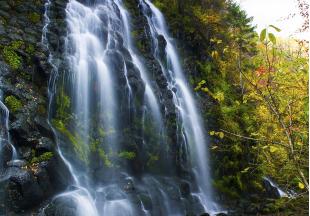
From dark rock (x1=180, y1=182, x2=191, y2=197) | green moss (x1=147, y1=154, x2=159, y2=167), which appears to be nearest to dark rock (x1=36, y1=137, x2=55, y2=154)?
green moss (x1=147, y1=154, x2=159, y2=167)

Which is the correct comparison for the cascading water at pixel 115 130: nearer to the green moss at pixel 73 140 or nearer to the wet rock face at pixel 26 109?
the green moss at pixel 73 140

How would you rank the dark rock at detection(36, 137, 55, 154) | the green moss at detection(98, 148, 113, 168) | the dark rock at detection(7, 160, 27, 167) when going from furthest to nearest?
the green moss at detection(98, 148, 113, 168)
the dark rock at detection(36, 137, 55, 154)
the dark rock at detection(7, 160, 27, 167)

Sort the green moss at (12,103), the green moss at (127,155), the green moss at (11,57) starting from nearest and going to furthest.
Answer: the green moss at (12,103)
the green moss at (11,57)
the green moss at (127,155)

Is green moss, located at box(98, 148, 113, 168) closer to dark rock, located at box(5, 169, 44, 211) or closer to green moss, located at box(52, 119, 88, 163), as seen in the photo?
green moss, located at box(52, 119, 88, 163)

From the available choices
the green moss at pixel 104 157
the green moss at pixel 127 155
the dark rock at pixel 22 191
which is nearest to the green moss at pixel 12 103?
the dark rock at pixel 22 191

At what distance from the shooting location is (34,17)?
1120 centimetres

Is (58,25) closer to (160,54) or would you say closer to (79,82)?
(79,82)

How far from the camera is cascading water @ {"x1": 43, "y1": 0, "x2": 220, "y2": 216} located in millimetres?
8617

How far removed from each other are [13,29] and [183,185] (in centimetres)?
712

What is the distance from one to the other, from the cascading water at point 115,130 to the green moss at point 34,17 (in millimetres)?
339

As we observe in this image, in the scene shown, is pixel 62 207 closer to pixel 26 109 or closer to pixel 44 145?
pixel 44 145

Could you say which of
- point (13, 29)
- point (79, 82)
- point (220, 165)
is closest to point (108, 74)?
point (79, 82)

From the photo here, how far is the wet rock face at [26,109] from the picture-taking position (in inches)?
270

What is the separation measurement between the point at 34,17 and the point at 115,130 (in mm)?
4655
